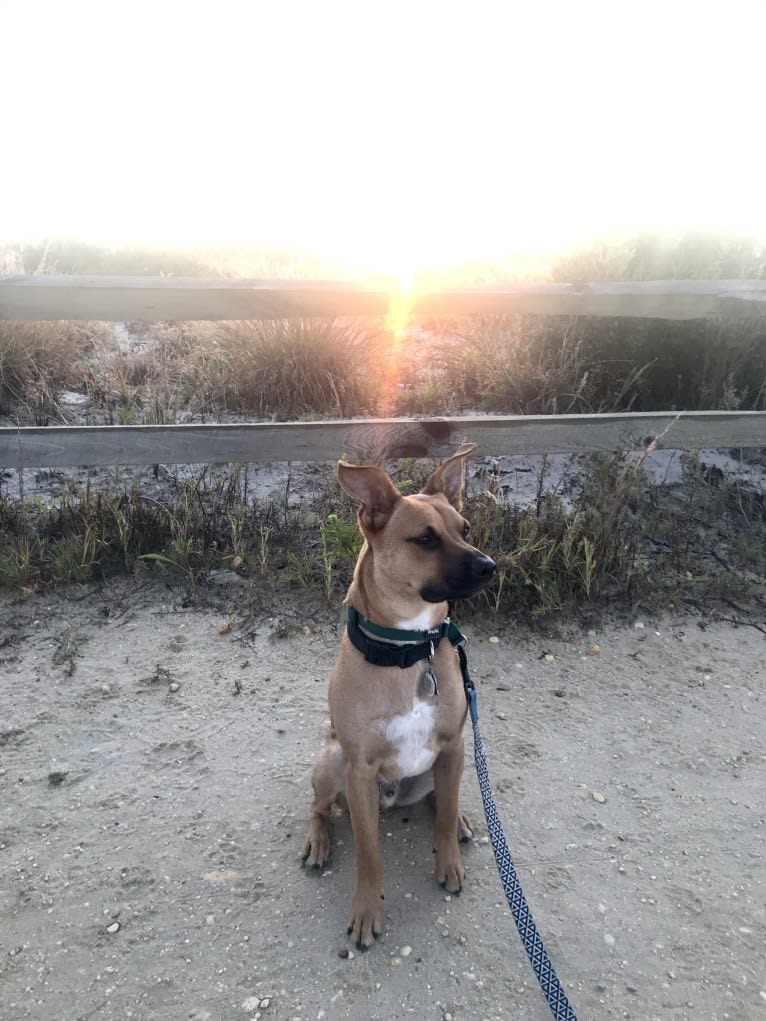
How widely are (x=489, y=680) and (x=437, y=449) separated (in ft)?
4.11

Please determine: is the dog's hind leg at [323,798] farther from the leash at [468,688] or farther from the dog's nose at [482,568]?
the dog's nose at [482,568]

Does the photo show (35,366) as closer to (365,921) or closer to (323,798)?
(323,798)

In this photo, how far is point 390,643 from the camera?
7.40ft

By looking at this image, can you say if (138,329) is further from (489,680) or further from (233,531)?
(489,680)

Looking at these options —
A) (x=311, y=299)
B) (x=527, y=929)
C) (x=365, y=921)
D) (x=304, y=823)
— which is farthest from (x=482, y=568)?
(x=311, y=299)

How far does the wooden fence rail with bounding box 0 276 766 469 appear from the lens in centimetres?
387

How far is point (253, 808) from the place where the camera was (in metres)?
2.76

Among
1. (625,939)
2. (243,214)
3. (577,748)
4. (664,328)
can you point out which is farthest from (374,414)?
(243,214)

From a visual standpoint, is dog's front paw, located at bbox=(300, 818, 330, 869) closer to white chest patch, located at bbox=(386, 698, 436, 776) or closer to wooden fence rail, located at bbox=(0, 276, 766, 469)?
white chest patch, located at bbox=(386, 698, 436, 776)

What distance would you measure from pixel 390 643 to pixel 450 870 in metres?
0.85

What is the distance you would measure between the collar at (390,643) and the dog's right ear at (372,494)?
0.30 m

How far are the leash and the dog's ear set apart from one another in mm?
464

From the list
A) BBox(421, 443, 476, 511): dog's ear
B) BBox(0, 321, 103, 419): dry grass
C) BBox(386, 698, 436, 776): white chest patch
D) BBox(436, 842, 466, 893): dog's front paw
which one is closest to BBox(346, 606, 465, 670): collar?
BBox(386, 698, 436, 776): white chest patch

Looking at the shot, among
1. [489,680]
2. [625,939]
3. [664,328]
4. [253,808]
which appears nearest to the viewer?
[625,939]
